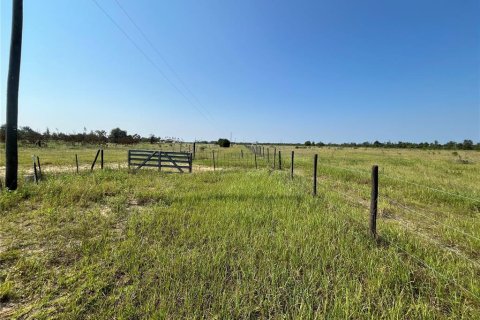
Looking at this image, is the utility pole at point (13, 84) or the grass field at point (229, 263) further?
the utility pole at point (13, 84)

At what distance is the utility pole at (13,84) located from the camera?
28.1ft

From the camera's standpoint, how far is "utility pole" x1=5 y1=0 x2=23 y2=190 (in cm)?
855

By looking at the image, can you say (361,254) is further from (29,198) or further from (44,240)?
(29,198)

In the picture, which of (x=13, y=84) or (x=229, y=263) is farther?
(x=13, y=84)

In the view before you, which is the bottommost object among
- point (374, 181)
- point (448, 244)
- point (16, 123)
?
point (448, 244)

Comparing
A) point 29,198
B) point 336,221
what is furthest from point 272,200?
point 29,198

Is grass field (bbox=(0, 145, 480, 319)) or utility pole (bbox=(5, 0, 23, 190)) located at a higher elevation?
utility pole (bbox=(5, 0, 23, 190))

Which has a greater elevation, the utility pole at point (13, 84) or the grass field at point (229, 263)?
the utility pole at point (13, 84)

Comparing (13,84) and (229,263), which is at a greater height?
(13,84)

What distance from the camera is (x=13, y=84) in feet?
28.3

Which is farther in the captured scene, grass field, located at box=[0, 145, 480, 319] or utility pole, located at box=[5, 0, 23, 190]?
utility pole, located at box=[5, 0, 23, 190]

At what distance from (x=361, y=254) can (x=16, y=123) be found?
11644 millimetres

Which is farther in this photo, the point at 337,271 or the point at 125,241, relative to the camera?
the point at 125,241

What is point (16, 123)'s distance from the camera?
8.88 meters
